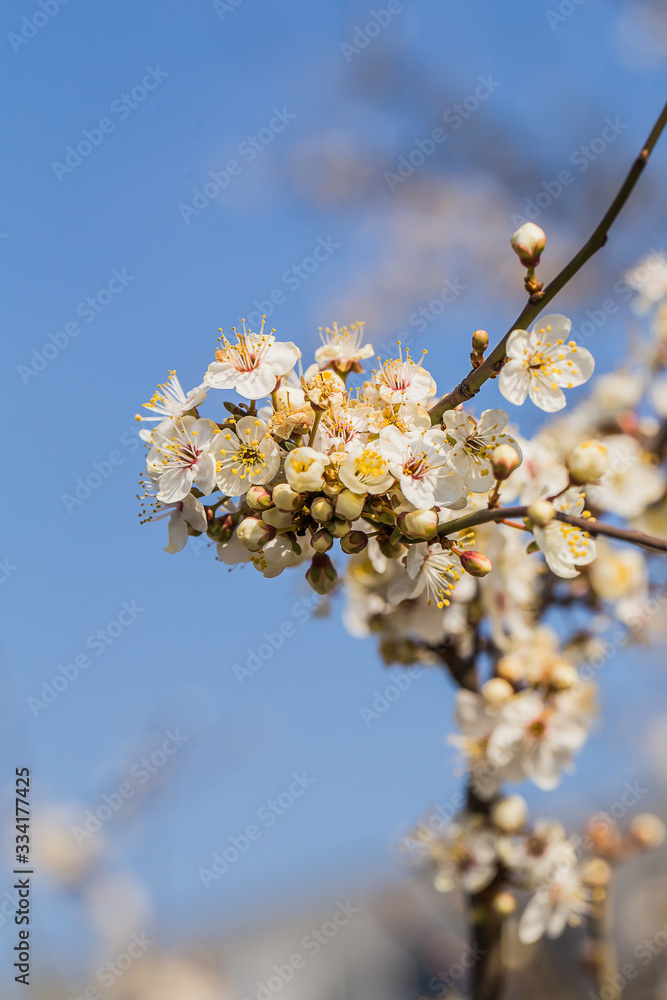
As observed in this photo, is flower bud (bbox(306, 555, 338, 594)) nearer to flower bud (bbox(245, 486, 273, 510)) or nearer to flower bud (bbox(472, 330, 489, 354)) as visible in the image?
flower bud (bbox(245, 486, 273, 510))

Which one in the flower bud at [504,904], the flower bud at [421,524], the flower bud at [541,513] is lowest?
the flower bud at [504,904]

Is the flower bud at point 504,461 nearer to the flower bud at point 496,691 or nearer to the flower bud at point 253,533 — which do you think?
the flower bud at point 253,533

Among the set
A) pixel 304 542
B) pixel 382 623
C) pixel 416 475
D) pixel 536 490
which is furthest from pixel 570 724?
pixel 416 475

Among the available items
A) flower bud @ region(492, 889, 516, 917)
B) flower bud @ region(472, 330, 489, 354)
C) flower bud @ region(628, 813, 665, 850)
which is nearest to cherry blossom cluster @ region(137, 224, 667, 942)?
flower bud @ region(472, 330, 489, 354)

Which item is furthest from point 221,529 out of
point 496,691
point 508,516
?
point 496,691

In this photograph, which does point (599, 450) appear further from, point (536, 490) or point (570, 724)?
point (570, 724)

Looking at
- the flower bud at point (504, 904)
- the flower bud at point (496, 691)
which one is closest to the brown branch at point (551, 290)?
the flower bud at point (496, 691)
